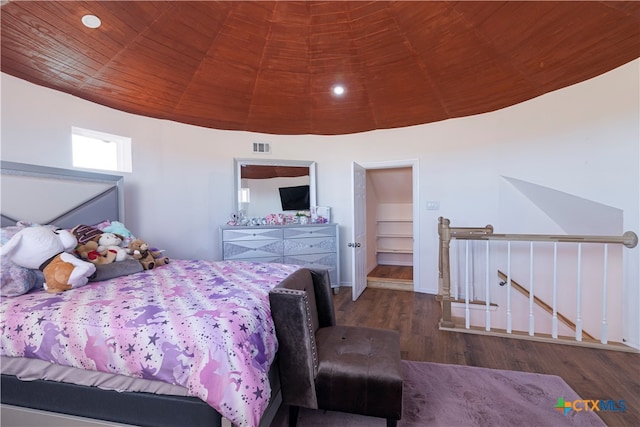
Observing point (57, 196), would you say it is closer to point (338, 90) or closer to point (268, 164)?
point (268, 164)

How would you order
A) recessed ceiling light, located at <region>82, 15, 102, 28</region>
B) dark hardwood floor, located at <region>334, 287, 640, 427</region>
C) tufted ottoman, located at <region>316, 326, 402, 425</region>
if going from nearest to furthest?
1. tufted ottoman, located at <region>316, 326, 402, 425</region>
2. dark hardwood floor, located at <region>334, 287, 640, 427</region>
3. recessed ceiling light, located at <region>82, 15, 102, 28</region>

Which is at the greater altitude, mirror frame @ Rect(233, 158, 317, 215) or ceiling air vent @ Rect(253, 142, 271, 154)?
ceiling air vent @ Rect(253, 142, 271, 154)

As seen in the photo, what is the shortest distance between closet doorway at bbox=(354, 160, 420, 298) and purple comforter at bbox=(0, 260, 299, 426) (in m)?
3.81

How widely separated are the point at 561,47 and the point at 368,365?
303cm

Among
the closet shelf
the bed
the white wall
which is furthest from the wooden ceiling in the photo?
the closet shelf

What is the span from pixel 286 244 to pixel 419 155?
2276mm

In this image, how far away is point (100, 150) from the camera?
3.00m

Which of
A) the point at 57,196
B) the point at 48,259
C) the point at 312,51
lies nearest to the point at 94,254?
the point at 48,259

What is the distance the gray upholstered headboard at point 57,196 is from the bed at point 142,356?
93cm

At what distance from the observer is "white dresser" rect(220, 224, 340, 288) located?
12.0 ft

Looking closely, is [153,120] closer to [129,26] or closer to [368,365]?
[129,26]

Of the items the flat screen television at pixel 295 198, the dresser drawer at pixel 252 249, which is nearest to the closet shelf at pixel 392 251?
the flat screen television at pixel 295 198

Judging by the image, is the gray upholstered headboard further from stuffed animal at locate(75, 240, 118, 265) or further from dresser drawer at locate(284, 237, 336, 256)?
dresser drawer at locate(284, 237, 336, 256)

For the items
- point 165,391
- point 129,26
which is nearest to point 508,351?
point 165,391
